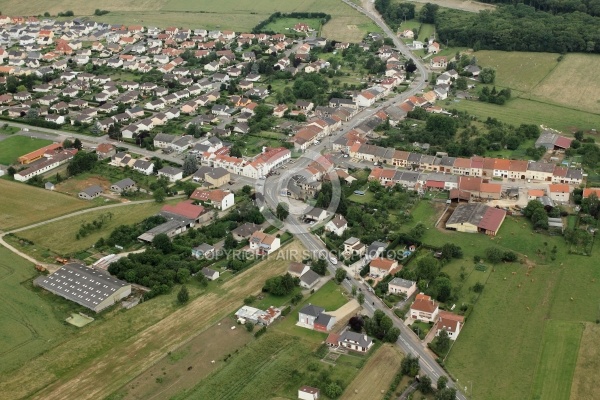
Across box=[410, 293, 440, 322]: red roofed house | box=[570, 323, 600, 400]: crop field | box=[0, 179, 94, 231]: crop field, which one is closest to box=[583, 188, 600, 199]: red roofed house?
box=[570, 323, 600, 400]: crop field

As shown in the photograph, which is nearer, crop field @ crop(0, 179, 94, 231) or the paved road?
the paved road

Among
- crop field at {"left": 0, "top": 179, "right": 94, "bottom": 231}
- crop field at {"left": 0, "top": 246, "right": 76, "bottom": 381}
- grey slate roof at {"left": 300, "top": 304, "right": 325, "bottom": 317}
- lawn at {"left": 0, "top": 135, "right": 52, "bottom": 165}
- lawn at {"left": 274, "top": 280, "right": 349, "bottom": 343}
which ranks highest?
grey slate roof at {"left": 300, "top": 304, "right": 325, "bottom": 317}

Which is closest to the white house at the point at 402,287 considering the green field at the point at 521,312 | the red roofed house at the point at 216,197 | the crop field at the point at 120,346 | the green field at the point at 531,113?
the green field at the point at 521,312

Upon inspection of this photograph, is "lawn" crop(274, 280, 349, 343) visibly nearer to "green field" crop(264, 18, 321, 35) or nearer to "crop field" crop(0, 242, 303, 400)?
"crop field" crop(0, 242, 303, 400)

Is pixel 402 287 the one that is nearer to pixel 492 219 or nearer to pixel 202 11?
pixel 492 219

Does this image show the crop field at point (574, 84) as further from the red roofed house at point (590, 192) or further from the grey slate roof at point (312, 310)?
the grey slate roof at point (312, 310)

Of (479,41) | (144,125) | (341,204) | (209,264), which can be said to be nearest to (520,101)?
(479,41)

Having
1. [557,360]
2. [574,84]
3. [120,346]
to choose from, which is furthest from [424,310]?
[574,84]

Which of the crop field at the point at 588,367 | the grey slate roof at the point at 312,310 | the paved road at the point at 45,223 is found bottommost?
the paved road at the point at 45,223
